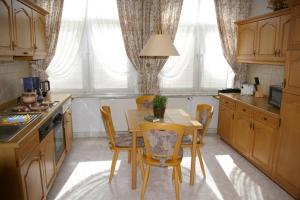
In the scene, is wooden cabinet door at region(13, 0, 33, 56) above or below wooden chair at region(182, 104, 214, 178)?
above

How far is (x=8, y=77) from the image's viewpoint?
3039mm

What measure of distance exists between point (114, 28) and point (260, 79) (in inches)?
103

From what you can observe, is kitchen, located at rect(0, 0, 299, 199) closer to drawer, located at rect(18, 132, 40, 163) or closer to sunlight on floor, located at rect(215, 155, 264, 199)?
drawer, located at rect(18, 132, 40, 163)

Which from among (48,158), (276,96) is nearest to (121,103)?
(48,158)

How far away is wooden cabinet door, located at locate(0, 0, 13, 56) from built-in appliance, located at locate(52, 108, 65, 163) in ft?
2.80

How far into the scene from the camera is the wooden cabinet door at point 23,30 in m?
2.47

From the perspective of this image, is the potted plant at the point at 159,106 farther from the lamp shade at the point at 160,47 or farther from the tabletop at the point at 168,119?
the lamp shade at the point at 160,47

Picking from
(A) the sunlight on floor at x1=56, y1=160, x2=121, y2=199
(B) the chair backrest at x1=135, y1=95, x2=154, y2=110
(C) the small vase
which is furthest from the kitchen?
(C) the small vase

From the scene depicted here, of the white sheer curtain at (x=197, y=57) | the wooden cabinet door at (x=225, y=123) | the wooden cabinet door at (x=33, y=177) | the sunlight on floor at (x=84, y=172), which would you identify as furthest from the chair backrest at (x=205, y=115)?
the wooden cabinet door at (x=33, y=177)

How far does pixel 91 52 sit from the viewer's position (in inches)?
163

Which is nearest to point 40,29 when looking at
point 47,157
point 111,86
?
point 111,86

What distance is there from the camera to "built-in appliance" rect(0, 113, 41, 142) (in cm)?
182

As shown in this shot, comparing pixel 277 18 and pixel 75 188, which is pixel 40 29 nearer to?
pixel 75 188

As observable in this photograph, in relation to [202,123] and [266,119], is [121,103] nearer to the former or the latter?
[202,123]
